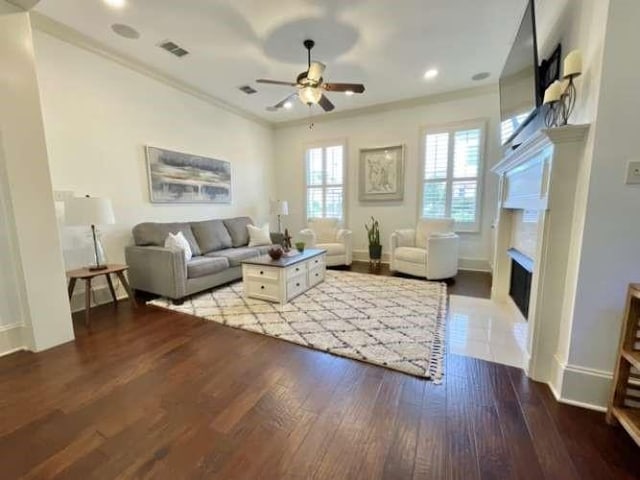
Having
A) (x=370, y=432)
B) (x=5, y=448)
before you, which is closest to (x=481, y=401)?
(x=370, y=432)

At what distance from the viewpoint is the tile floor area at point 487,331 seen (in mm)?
2143

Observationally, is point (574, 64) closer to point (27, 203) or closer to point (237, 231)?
point (27, 203)

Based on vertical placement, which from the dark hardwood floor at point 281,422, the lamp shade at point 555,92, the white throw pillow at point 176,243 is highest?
the lamp shade at point 555,92

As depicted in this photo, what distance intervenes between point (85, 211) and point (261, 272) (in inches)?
69.8

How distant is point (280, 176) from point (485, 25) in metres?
4.40

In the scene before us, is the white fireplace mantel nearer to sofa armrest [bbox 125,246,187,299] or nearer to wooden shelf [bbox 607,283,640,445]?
wooden shelf [bbox 607,283,640,445]

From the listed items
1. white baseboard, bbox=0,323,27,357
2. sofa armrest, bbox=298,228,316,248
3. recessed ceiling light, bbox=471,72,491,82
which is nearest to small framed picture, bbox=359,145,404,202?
sofa armrest, bbox=298,228,316,248

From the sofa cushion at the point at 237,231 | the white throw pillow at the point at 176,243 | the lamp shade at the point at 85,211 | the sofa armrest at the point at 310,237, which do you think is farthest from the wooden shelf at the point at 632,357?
the sofa cushion at the point at 237,231

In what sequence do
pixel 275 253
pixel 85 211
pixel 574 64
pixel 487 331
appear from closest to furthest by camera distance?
pixel 574 64, pixel 487 331, pixel 85 211, pixel 275 253

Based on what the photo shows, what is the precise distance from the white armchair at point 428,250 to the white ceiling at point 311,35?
2.21 m

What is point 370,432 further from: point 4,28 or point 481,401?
point 4,28

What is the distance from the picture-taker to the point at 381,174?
17.3 feet

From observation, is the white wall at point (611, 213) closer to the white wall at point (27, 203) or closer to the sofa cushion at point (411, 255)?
the sofa cushion at point (411, 255)

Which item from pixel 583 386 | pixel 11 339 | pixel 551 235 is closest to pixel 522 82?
pixel 551 235
